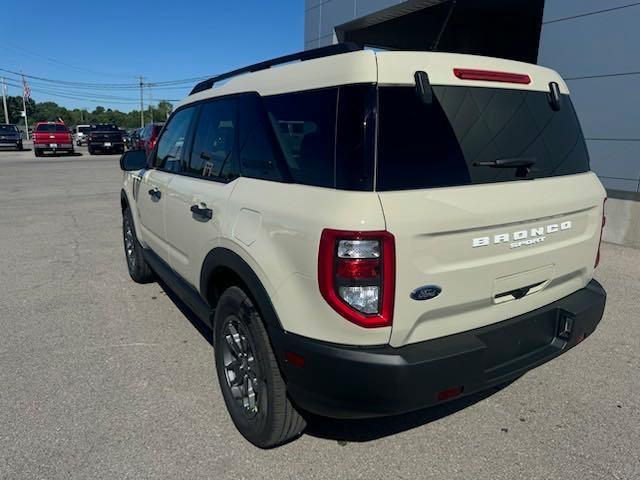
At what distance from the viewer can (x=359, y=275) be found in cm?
190

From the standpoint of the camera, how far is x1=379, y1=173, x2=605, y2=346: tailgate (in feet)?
6.37

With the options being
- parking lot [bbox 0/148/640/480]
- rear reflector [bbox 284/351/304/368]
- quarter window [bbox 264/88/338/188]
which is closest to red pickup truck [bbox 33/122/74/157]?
parking lot [bbox 0/148/640/480]

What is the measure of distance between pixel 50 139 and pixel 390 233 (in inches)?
1150

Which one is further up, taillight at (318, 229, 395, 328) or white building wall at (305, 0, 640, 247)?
white building wall at (305, 0, 640, 247)

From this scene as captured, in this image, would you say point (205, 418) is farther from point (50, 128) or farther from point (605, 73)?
point (50, 128)

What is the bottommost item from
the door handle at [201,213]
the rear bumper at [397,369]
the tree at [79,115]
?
the rear bumper at [397,369]

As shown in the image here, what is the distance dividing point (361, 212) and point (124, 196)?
4.01 meters

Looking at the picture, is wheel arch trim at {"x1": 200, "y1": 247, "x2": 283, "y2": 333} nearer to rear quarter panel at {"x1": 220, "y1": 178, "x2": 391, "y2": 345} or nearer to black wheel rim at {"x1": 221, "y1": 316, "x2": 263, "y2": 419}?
rear quarter panel at {"x1": 220, "y1": 178, "x2": 391, "y2": 345}

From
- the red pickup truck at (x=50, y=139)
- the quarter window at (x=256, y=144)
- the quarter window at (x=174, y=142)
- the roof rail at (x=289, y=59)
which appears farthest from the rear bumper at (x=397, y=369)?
the red pickup truck at (x=50, y=139)

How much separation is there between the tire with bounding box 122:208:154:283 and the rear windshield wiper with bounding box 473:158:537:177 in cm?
353

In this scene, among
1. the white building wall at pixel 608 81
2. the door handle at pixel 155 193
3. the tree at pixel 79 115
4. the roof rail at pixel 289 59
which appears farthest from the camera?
the tree at pixel 79 115

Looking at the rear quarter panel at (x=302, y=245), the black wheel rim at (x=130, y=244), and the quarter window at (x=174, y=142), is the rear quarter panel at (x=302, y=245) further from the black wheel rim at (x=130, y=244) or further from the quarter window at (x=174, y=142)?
the black wheel rim at (x=130, y=244)

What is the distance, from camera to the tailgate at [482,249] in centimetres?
194

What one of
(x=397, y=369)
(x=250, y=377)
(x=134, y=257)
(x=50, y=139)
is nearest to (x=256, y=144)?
(x=250, y=377)
